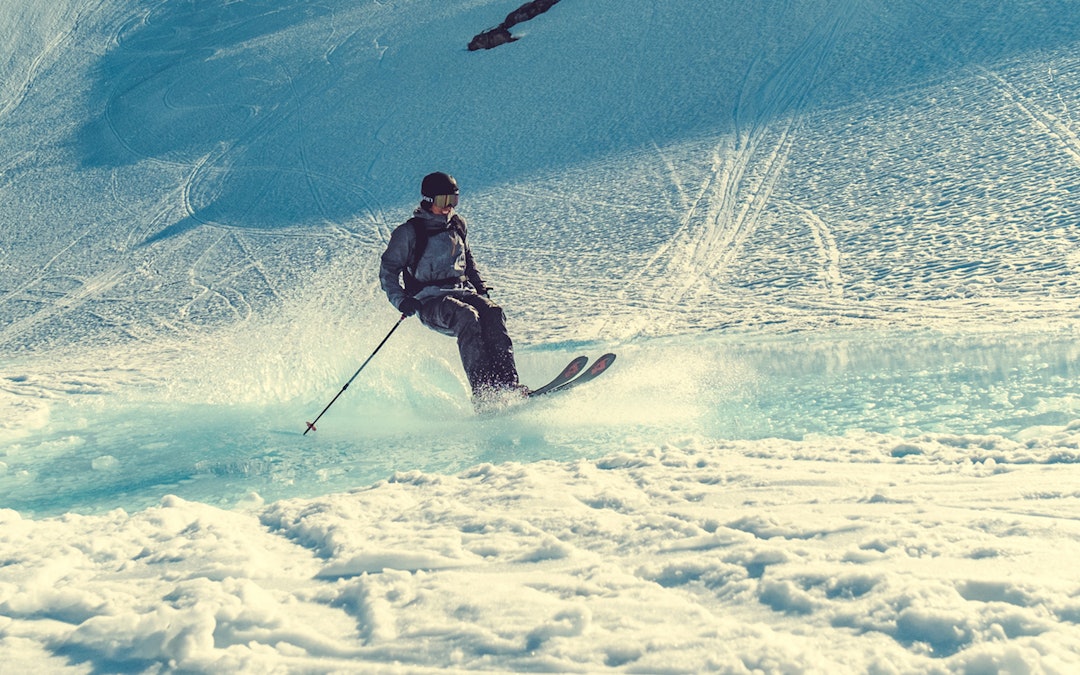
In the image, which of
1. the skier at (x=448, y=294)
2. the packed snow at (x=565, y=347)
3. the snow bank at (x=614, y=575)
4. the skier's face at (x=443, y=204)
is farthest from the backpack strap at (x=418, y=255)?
the snow bank at (x=614, y=575)

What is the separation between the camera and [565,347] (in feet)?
27.0

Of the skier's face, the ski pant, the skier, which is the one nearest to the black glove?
the skier

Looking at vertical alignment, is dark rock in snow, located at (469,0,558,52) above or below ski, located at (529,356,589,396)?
above

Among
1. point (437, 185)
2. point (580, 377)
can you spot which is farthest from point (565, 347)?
point (437, 185)

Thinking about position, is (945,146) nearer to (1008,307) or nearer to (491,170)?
(1008,307)

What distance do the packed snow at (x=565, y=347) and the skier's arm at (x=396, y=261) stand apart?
92 centimetres

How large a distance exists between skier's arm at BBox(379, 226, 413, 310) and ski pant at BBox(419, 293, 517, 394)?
0.26 m

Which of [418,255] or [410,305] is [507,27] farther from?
[410,305]

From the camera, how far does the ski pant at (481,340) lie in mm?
6672

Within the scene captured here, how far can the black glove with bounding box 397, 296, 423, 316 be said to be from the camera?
6750mm

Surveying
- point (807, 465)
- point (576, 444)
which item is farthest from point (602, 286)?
point (807, 465)

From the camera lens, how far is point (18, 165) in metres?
17.5

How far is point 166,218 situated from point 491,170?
16.8 feet

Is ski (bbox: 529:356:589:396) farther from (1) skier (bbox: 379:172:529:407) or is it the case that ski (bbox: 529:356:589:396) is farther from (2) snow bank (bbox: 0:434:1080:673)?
(2) snow bank (bbox: 0:434:1080:673)
